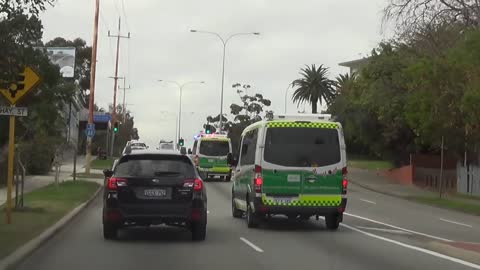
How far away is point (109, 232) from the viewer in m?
14.0

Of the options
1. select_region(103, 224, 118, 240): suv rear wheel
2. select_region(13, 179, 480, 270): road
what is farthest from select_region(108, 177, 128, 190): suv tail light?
select_region(13, 179, 480, 270): road

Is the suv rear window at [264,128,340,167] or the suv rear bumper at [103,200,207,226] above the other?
the suv rear window at [264,128,340,167]

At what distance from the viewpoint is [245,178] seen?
1753 cm

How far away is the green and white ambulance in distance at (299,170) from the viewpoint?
16.1 metres

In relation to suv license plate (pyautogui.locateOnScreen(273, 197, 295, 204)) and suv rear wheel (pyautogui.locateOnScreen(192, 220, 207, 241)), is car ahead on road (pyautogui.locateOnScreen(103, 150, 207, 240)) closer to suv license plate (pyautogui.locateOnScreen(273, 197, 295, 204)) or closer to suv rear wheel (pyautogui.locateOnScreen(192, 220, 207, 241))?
suv rear wheel (pyautogui.locateOnScreen(192, 220, 207, 241))

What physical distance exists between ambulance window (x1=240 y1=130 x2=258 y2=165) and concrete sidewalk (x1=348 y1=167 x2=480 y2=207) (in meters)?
16.9

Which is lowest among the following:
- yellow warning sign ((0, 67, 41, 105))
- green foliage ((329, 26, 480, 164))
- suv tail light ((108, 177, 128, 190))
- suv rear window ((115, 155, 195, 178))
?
suv tail light ((108, 177, 128, 190))

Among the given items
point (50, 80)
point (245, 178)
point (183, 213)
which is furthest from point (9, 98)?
point (50, 80)

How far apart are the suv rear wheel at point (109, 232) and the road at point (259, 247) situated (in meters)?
0.14

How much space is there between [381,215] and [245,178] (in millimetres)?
6906

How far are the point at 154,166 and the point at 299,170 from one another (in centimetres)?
376

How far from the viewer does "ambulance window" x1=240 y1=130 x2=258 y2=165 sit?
16938 mm

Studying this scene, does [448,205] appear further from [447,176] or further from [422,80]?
[447,176]

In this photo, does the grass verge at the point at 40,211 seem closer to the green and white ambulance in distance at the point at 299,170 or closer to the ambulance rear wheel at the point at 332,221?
the green and white ambulance in distance at the point at 299,170
